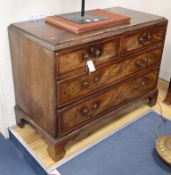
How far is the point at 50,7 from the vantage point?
5.31ft

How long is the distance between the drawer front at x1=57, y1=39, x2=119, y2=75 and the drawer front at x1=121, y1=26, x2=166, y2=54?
8cm

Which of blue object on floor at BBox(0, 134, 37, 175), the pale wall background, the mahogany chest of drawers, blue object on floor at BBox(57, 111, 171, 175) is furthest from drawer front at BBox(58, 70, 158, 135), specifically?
the pale wall background

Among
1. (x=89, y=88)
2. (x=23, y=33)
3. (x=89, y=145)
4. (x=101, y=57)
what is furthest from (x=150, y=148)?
(x=23, y=33)

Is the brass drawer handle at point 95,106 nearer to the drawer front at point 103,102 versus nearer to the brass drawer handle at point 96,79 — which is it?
the drawer front at point 103,102

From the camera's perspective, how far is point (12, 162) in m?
1.51

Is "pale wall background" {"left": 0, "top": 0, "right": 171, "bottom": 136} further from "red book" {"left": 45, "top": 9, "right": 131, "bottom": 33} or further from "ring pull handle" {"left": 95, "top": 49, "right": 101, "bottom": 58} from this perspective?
"ring pull handle" {"left": 95, "top": 49, "right": 101, "bottom": 58}

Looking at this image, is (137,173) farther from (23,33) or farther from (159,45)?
(23,33)

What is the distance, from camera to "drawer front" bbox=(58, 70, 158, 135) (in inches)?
57.1

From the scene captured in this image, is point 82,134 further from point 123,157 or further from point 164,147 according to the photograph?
point 164,147

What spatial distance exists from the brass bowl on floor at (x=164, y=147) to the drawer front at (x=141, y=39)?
604 mm

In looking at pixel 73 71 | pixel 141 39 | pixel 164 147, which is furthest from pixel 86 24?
pixel 164 147

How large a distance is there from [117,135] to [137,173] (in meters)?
0.33

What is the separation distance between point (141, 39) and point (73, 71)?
0.56 m

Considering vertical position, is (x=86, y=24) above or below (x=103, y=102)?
above
